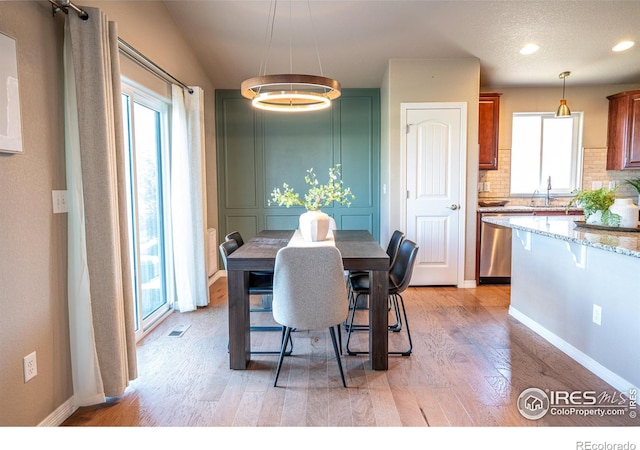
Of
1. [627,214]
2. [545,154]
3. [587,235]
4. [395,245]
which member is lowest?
[395,245]

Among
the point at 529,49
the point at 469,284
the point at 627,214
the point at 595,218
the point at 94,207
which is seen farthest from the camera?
the point at 469,284

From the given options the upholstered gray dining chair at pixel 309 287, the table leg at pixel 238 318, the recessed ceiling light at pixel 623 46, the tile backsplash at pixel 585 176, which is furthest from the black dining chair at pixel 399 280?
the recessed ceiling light at pixel 623 46

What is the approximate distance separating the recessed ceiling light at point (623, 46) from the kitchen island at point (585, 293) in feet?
7.71

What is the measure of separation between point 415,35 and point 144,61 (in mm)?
2661

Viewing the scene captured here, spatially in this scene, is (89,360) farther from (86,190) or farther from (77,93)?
(77,93)

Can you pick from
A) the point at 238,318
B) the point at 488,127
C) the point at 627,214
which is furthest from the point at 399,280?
the point at 488,127

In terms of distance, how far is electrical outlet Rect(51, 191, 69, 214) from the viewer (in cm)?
202

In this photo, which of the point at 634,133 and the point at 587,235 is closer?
the point at 587,235

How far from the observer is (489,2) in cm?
355

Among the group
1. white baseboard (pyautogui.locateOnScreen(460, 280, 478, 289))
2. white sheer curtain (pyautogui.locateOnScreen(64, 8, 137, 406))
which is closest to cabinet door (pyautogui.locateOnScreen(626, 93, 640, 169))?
white baseboard (pyautogui.locateOnScreen(460, 280, 478, 289))

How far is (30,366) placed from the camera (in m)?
1.87

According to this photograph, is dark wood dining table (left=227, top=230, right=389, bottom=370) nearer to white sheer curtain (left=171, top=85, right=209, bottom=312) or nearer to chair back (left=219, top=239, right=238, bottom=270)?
chair back (left=219, top=239, right=238, bottom=270)

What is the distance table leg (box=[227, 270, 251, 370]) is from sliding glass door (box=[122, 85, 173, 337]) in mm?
1026

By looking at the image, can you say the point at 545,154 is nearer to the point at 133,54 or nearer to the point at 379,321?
the point at 379,321
